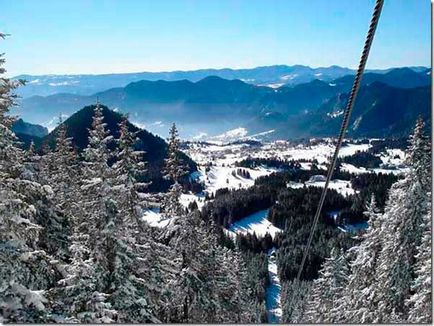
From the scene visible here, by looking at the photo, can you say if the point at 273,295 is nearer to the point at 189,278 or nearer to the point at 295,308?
the point at 295,308

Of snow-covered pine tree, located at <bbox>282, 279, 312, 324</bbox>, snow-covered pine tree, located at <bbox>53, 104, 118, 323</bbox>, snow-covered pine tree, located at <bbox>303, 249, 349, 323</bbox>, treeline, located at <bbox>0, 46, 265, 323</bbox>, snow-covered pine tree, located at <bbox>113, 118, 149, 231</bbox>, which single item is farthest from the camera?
snow-covered pine tree, located at <bbox>282, 279, 312, 324</bbox>

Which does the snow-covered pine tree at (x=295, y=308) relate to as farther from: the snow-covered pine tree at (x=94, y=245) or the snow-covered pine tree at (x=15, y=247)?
the snow-covered pine tree at (x=15, y=247)

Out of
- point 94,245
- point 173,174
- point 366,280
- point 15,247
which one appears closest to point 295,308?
point 366,280

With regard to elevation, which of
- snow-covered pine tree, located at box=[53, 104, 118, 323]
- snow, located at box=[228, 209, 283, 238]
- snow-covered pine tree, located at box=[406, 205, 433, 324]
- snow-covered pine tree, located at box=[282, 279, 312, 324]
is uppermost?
snow-covered pine tree, located at box=[53, 104, 118, 323]

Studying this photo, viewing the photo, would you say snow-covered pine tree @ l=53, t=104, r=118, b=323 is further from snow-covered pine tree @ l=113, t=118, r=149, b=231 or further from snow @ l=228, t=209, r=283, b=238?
snow @ l=228, t=209, r=283, b=238

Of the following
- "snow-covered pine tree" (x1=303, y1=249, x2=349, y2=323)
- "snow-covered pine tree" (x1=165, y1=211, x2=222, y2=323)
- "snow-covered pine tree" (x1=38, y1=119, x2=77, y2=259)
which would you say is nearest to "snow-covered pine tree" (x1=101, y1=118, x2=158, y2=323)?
"snow-covered pine tree" (x1=38, y1=119, x2=77, y2=259)

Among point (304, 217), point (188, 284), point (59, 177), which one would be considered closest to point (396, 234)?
point (188, 284)

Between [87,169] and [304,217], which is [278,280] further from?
[87,169]
